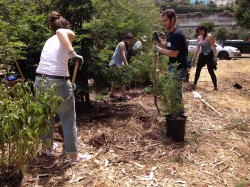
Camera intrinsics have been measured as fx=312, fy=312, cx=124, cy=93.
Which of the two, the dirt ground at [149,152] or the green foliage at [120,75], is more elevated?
the green foliage at [120,75]

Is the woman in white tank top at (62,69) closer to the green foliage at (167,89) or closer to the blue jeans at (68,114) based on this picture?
the blue jeans at (68,114)

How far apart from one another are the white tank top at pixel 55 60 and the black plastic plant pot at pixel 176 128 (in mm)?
1784

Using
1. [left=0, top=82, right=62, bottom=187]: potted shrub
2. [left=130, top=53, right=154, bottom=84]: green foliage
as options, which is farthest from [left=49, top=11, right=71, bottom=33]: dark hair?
[left=130, top=53, right=154, bottom=84]: green foliage

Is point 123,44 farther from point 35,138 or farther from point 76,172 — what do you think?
point 35,138

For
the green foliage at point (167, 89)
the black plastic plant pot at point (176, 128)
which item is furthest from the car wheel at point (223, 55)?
the black plastic plant pot at point (176, 128)

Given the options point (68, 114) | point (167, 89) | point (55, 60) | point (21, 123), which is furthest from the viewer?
point (167, 89)

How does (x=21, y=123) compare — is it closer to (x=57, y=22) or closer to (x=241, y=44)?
(x=57, y=22)

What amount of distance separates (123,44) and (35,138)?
181 inches

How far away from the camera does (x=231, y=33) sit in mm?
44375

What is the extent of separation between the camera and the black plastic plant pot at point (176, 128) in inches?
182

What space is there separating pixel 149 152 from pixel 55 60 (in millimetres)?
1829

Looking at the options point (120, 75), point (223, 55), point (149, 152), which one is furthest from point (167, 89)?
point (223, 55)

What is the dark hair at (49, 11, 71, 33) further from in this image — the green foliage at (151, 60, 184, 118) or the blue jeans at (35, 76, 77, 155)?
the green foliage at (151, 60, 184, 118)

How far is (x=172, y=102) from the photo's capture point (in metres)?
4.64
